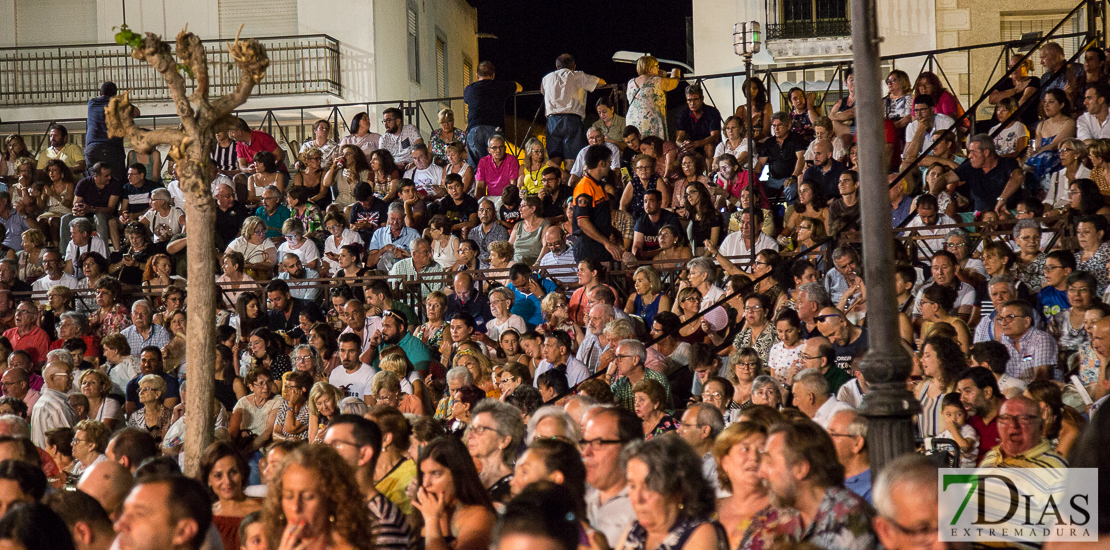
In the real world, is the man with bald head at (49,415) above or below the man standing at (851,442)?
A: below

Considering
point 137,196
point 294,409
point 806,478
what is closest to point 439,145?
point 137,196

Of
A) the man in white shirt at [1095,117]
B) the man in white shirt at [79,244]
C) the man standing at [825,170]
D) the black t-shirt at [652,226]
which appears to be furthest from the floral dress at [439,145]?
the man in white shirt at [1095,117]

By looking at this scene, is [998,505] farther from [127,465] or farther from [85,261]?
[85,261]

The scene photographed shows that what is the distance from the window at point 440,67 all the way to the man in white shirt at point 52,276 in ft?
45.5

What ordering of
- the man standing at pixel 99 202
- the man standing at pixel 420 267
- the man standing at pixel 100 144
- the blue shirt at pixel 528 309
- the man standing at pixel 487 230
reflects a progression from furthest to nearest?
the man standing at pixel 100 144
the man standing at pixel 99 202
the man standing at pixel 487 230
the man standing at pixel 420 267
the blue shirt at pixel 528 309

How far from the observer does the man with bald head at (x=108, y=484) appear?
623 cm

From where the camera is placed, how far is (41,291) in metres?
15.5

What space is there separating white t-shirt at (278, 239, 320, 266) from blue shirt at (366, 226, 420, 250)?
28.0 inches

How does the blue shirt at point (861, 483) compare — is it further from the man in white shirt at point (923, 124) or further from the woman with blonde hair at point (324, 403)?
the man in white shirt at point (923, 124)

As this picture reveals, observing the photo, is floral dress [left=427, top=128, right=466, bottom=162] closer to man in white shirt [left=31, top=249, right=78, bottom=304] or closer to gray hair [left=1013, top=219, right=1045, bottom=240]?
man in white shirt [left=31, top=249, right=78, bottom=304]

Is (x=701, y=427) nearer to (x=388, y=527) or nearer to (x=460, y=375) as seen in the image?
(x=388, y=527)

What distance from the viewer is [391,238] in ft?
50.1

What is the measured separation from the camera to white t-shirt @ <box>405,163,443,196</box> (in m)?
16.8

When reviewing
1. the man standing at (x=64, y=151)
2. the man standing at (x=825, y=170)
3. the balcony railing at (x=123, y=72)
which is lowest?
the man standing at (x=825, y=170)
